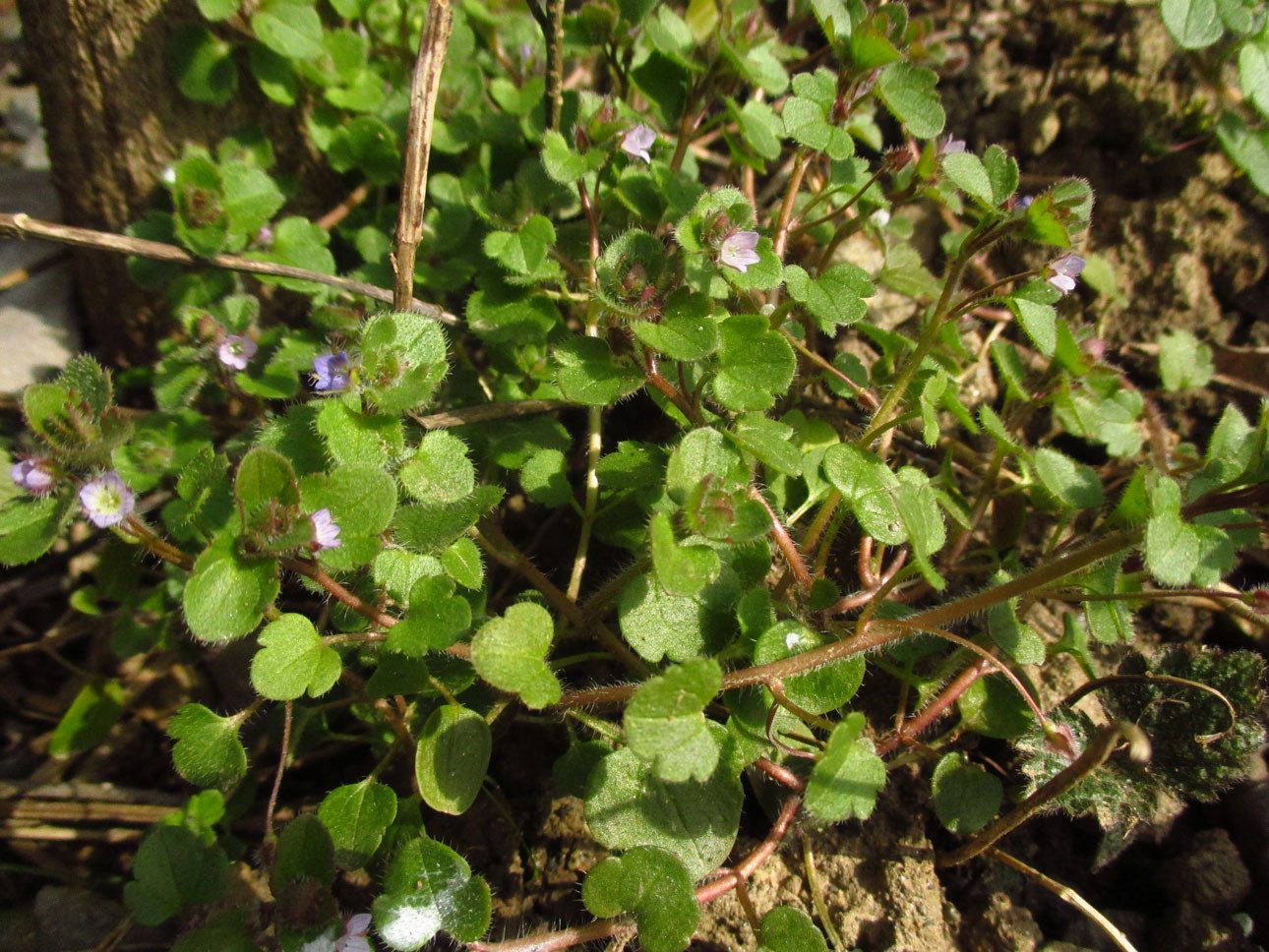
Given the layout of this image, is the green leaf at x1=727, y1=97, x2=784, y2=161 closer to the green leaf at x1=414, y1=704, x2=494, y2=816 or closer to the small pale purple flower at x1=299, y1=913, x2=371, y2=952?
the green leaf at x1=414, y1=704, x2=494, y2=816

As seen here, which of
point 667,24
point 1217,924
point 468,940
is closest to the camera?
point 468,940

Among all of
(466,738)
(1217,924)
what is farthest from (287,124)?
(1217,924)

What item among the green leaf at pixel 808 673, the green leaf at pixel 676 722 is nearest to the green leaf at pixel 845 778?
the green leaf at pixel 808 673

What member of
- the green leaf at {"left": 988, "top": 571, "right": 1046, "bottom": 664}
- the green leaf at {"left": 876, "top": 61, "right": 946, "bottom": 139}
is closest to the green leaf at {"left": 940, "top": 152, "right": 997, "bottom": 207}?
the green leaf at {"left": 876, "top": 61, "right": 946, "bottom": 139}

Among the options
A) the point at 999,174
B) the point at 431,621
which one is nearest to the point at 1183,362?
the point at 999,174

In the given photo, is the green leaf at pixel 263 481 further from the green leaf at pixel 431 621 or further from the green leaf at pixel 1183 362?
the green leaf at pixel 1183 362

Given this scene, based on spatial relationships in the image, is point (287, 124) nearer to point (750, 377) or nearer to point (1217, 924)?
point (750, 377)
